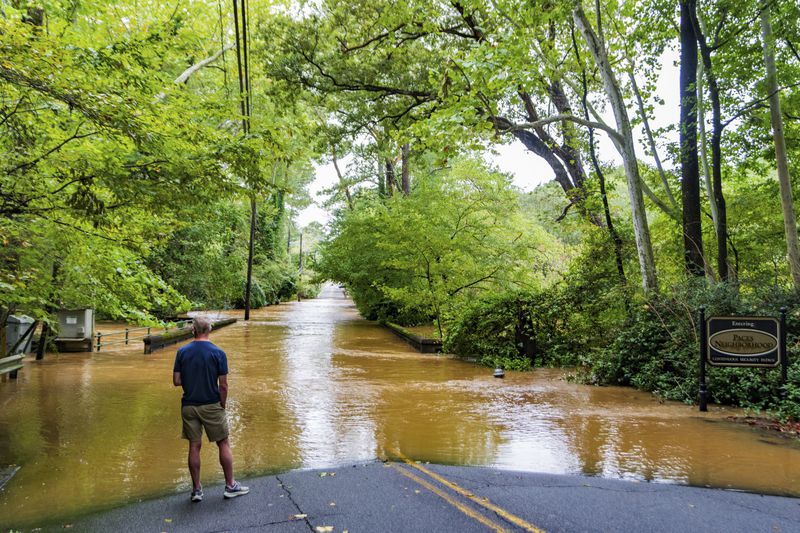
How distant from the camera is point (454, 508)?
4.93 metres

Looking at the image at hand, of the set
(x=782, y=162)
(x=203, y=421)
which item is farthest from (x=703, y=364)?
(x=203, y=421)

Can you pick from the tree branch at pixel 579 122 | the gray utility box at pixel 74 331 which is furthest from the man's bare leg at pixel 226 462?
the gray utility box at pixel 74 331

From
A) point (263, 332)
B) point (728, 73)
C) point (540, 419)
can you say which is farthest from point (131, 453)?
point (263, 332)

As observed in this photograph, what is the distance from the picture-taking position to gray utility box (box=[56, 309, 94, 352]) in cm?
1709

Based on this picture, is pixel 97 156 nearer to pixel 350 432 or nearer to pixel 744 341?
pixel 350 432

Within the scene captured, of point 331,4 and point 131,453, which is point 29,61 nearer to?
point 131,453

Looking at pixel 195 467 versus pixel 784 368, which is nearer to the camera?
pixel 195 467

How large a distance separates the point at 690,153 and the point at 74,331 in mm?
17797

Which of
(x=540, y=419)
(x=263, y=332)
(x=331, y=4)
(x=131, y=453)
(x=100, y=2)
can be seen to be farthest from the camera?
(x=263, y=332)

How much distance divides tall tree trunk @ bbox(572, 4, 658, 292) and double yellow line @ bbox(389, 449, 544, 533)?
331 inches

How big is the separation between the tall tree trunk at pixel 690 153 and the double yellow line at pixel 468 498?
944 cm

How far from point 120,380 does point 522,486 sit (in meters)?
10.2

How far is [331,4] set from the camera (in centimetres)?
1808

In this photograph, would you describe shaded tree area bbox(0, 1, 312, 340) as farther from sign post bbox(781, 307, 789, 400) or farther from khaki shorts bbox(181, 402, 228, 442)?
sign post bbox(781, 307, 789, 400)
